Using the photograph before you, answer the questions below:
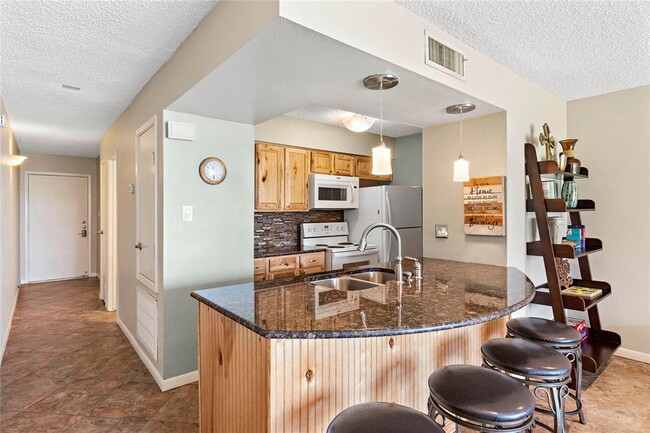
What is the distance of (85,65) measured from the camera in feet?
8.09

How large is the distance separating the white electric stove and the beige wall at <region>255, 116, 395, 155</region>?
3.18ft

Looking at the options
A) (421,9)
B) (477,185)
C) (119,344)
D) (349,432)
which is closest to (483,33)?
(421,9)

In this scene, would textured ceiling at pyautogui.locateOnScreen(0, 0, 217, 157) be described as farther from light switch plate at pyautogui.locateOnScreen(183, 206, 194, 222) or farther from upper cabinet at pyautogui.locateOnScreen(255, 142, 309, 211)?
upper cabinet at pyautogui.locateOnScreen(255, 142, 309, 211)

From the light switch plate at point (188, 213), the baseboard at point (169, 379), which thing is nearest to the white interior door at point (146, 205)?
the light switch plate at point (188, 213)

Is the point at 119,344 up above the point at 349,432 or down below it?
below

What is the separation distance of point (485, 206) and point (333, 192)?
6.25 ft

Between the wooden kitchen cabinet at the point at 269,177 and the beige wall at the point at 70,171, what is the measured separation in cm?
485

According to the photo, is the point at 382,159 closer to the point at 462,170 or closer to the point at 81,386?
the point at 462,170

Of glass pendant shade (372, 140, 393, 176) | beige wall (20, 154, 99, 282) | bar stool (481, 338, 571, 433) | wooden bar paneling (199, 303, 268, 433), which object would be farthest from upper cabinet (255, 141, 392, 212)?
beige wall (20, 154, 99, 282)

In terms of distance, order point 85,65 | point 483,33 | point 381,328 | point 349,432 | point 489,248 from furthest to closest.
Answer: point 489,248 → point 85,65 → point 483,33 → point 381,328 → point 349,432

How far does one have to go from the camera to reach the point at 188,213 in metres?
2.63

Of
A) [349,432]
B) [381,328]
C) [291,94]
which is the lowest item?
[349,432]

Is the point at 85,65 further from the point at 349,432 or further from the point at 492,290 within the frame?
the point at 492,290

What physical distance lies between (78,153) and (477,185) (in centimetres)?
650
